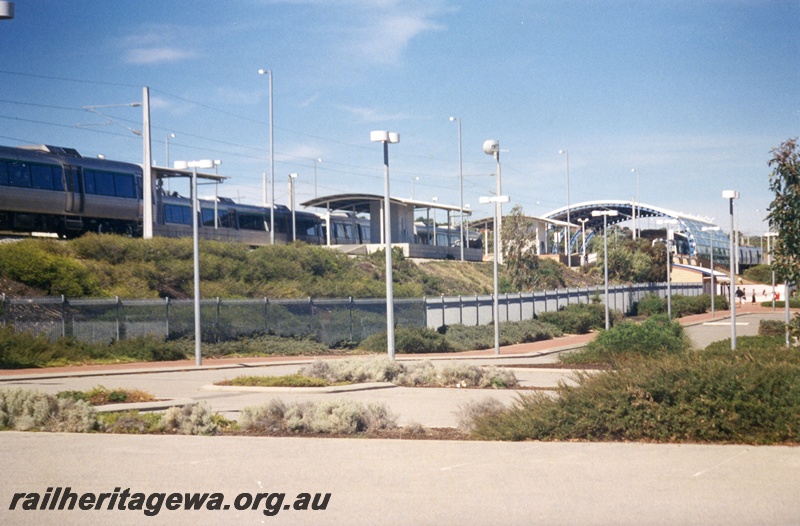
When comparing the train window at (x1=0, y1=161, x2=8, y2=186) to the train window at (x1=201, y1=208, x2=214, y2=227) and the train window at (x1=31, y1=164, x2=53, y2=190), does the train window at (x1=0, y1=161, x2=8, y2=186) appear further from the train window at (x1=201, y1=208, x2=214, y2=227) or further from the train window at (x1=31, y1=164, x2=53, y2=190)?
the train window at (x1=201, y1=208, x2=214, y2=227)

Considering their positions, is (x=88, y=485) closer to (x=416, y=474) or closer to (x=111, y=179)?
(x=416, y=474)

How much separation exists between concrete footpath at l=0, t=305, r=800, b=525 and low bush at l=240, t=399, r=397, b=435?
0.89 m

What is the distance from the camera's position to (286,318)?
1500 inches

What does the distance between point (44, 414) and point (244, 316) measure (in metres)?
23.8

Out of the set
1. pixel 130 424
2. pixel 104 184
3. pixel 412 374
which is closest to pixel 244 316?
pixel 104 184

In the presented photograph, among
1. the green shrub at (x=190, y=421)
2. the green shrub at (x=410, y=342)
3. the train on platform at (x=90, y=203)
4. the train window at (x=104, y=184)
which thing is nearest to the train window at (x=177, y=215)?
the train on platform at (x=90, y=203)

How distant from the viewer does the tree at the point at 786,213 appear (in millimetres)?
19641

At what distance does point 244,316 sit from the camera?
36.8 metres

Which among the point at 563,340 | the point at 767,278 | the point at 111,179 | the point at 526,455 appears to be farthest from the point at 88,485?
the point at 767,278

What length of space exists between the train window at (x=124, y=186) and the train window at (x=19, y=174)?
587 cm

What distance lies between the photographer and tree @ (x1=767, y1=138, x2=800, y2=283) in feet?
64.4

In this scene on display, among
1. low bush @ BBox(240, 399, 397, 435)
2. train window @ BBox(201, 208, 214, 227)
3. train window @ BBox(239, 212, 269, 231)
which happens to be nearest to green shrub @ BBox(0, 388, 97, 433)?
low bush @ BBox(240, 399, 397, 435)

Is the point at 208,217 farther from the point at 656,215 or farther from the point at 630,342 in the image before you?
the point at 656,215

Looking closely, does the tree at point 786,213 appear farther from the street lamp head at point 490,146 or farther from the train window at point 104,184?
the train window at point 104,184
